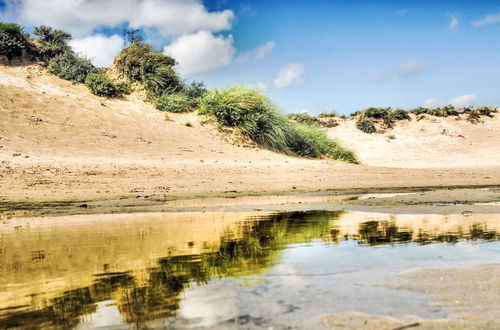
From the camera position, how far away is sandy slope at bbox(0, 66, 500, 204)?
541 inches

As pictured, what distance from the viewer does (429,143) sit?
32.7 m

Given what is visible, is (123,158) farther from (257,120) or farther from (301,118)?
(301,118)

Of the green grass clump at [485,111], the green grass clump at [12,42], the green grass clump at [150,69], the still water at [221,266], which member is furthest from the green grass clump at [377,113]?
the still water at [221,266]

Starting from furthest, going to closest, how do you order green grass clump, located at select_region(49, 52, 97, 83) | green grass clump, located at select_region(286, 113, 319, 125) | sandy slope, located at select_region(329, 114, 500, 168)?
green grass clump, located at select_region(286, 113, 319, 125) → sandy slope, located at select_region(329, 114, 500, 168) → green grass clump, located at select_region(49, 52, 97, 83)

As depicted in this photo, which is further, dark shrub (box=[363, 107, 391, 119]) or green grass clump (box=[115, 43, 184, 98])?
dark shrub (box=[363, 107, 391, 119])

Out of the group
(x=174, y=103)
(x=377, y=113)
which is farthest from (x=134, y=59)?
(x=377, y=113)

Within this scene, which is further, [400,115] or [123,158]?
[400,115]

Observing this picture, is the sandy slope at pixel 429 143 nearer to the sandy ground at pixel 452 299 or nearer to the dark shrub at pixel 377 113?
the dark shrub at pixel 377 113

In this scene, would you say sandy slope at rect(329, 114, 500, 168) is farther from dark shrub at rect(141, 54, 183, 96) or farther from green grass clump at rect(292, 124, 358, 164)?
dark shrub at rect(141, 54, 183, 96)

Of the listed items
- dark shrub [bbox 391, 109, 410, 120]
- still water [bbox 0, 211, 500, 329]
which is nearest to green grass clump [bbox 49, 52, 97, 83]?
still water [bbox 0, 211, 500, 329]

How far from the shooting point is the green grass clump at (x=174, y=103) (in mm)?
24438

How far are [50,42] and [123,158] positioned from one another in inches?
522

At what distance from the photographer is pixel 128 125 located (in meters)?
21.2

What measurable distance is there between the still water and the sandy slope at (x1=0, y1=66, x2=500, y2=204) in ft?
18.2
